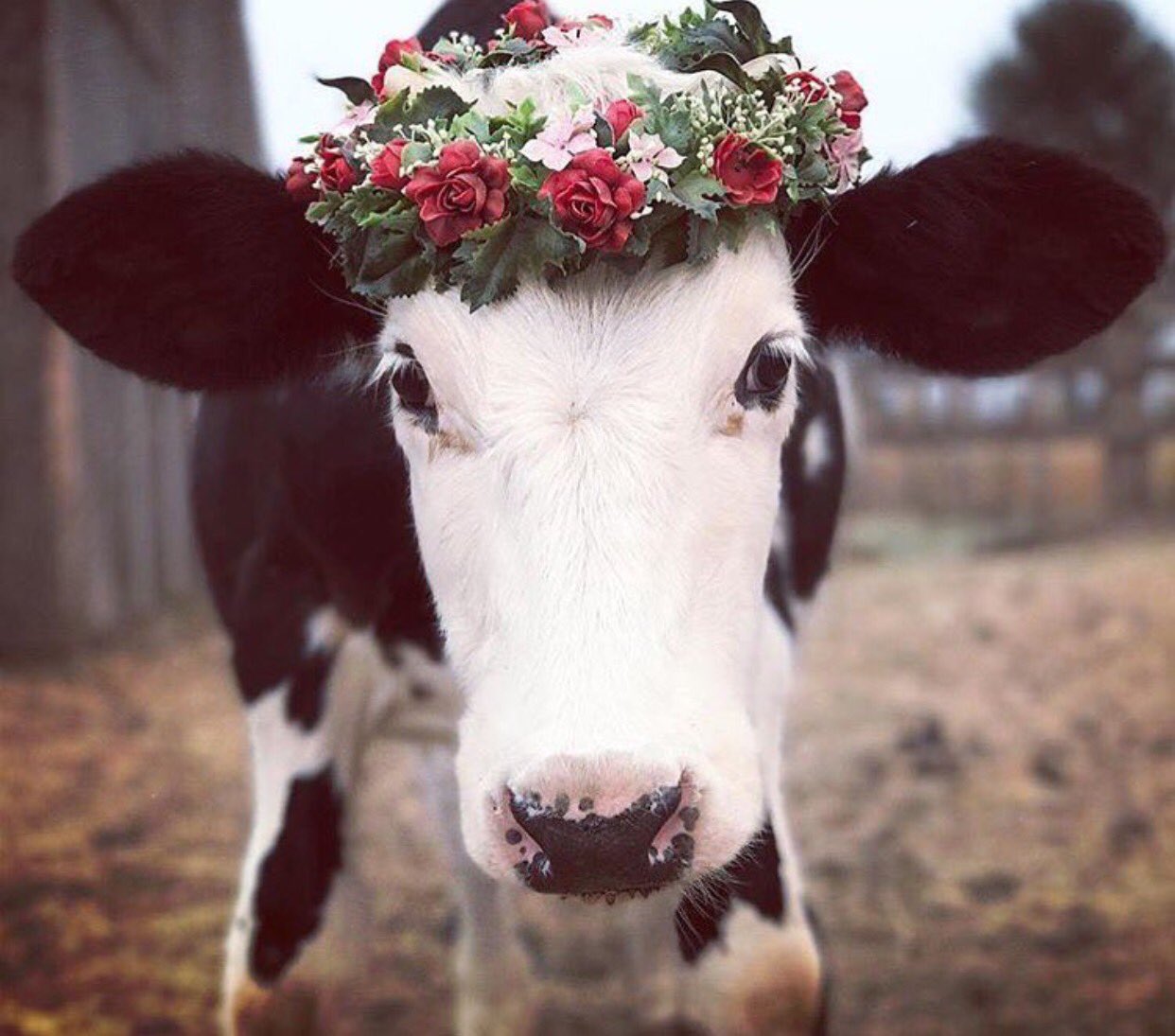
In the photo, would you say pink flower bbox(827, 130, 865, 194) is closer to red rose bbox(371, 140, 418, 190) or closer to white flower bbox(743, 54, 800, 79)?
white flower bbox(743, 54, 800, 79)

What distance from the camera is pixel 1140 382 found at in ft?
29.9

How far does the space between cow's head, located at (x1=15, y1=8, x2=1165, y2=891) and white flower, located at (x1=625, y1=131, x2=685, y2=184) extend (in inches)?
5.3

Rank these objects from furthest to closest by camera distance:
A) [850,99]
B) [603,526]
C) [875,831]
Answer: [875,831] < [850,99] < [603,526]

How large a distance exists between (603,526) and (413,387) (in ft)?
1.33

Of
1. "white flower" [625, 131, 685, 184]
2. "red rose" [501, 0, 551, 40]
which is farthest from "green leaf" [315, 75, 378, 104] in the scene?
"white flower" [625, 131, 685, 184]

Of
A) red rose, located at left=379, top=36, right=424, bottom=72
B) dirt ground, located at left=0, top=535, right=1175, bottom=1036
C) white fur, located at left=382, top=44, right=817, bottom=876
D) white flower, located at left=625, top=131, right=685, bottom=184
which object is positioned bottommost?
dirt ground, located at left=0, top=535, right=1175, bottom=1036

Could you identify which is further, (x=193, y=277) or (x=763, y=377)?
(x=193, y=277)

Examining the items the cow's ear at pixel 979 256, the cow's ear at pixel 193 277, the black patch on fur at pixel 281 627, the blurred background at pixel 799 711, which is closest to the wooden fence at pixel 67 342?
the blurred background at pixel 799 711

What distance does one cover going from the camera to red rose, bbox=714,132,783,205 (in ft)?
6.23

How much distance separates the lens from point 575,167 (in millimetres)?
1831

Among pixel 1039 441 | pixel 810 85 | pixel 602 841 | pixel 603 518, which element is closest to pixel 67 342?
pixel 810 85

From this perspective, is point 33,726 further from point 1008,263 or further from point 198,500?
point 1008,263

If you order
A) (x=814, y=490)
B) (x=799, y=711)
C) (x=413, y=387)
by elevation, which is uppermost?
(x=413, y=387)

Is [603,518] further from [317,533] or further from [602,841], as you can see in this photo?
[317,533]
